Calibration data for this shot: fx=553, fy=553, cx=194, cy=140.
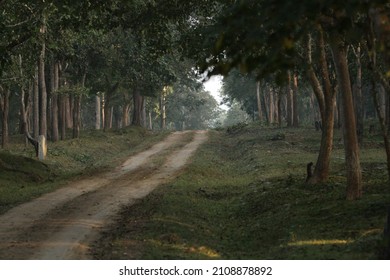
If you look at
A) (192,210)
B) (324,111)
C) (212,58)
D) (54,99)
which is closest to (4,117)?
(54,99)

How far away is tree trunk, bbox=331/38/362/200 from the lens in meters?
15.8

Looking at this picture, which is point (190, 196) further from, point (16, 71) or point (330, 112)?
point (16, 71)

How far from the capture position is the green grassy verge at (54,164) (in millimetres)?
22453

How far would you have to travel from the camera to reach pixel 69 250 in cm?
1204

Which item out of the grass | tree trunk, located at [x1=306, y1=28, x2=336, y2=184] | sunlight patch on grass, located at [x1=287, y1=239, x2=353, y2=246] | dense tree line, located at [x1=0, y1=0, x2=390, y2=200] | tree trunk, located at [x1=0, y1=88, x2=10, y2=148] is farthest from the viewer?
tree trunk, located at [x1=0, y1=88, x2=10, y2=148]

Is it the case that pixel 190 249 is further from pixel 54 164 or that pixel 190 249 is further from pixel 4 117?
pixel 4 117

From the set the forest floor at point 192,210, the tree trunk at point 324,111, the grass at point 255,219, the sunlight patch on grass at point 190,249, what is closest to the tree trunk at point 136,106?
the forest floor at point 192,210

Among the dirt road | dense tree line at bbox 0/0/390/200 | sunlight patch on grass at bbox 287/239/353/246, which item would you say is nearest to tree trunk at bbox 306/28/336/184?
dense tree line at bbox 0/0/390/200

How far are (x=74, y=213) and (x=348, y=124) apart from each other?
862cm

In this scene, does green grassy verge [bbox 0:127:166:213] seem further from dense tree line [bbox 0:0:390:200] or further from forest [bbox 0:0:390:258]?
dense tree line [bbox 0:0:390:200]

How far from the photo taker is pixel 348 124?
15.9m

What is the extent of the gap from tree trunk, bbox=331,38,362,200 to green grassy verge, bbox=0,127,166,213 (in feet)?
35.8

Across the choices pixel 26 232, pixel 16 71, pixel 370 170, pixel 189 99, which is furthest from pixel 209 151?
pixel 189 99

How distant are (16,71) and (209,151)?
13.8 metres
